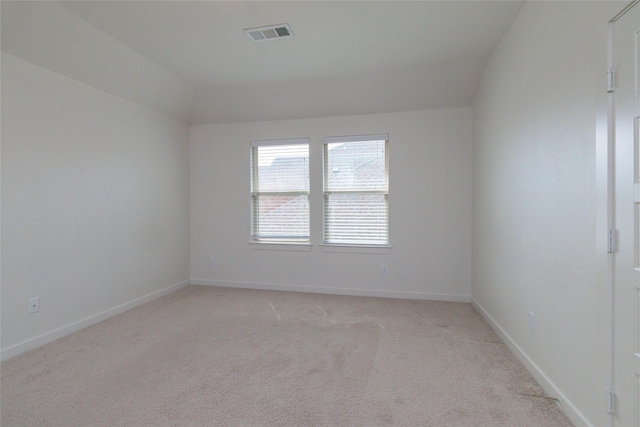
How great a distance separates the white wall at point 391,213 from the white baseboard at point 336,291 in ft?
0.05

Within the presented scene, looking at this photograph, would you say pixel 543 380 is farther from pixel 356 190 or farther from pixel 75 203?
pixel 75 203

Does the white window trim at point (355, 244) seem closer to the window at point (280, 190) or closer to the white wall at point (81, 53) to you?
the window at point (280, 190)

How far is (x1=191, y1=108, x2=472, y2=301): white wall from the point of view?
4086mm

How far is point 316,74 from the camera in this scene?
379cm

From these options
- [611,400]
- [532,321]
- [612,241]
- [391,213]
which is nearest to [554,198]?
[612,241]

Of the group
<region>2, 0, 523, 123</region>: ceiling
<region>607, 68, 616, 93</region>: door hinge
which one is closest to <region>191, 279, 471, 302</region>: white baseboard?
<region>2, 0, 523, 123</region>: ceiling

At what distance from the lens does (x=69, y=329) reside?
305 centimetres

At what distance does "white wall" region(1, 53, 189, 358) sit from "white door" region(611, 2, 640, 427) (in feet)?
13.3

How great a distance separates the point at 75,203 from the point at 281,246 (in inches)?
97.0

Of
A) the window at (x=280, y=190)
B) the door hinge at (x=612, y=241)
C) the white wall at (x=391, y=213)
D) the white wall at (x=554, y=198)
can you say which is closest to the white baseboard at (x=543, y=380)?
the white wall at (x=554, y=198)

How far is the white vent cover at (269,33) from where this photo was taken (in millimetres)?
2819

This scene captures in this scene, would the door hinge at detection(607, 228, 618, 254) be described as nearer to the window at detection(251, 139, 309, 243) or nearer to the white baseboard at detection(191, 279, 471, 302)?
the white baseboard at detection(191, 279, 471, 302)

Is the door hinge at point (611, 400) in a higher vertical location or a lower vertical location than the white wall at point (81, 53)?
lower

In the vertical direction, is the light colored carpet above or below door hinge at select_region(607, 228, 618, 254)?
below
